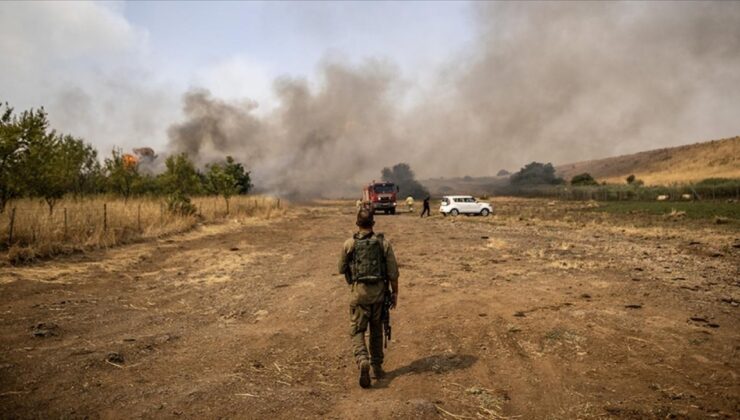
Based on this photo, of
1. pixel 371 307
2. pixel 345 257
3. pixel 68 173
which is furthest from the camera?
pixel 68 173

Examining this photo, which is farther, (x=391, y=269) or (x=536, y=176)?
(x=536, y=176)

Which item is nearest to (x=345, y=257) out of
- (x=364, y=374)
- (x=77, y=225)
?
(x=364, y=374)

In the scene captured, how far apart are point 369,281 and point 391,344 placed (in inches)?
61.3

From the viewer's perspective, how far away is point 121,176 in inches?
1179

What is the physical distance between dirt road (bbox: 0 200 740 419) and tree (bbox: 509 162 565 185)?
8987cm

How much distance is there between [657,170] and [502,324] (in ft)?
389

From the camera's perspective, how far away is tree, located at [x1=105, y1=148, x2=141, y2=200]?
97.2 feet

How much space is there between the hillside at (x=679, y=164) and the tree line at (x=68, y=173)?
264 ft

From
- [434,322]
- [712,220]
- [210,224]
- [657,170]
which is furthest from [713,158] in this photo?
[434,322]

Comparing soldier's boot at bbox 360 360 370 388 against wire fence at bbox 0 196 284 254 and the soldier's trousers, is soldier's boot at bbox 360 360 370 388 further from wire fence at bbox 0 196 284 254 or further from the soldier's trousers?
wire fence at bbox 0 196 284 254

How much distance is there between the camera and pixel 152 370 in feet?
17.9

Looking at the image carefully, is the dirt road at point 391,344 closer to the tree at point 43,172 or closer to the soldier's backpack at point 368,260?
the soldier's backpack at point 368,260

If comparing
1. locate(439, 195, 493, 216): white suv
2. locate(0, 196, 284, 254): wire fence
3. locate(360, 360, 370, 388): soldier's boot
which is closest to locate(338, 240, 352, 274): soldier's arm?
locate(360, 360, 370, 388): soldier's boot

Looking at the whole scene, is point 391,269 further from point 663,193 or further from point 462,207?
point 663,193
